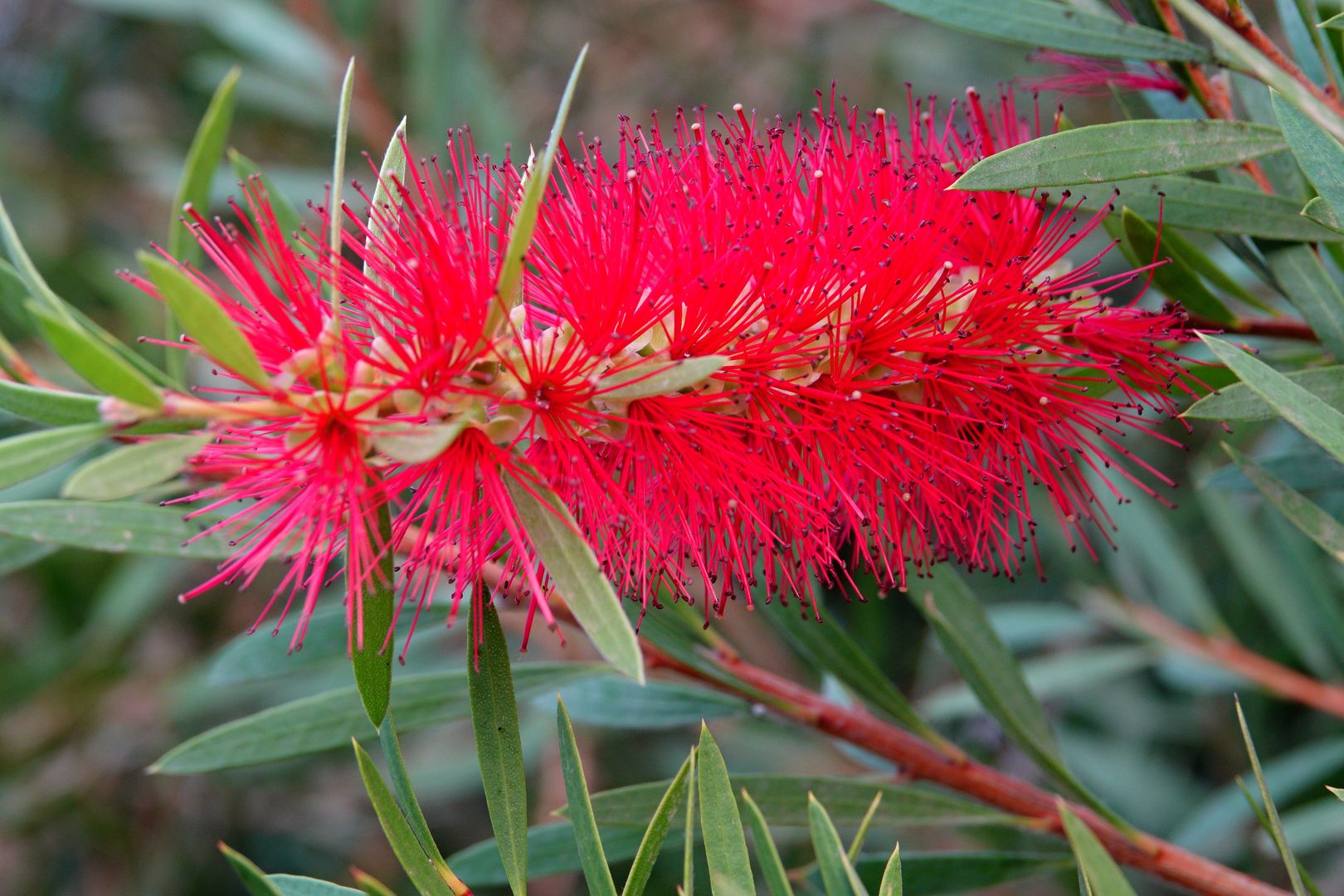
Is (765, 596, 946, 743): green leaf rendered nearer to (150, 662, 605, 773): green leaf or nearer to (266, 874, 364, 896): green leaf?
(150, 662, 605, 773): green leaf

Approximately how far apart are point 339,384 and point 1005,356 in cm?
66

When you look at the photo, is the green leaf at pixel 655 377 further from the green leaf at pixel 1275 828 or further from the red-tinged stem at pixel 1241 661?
the red-tinged stem at pixel 1241 661

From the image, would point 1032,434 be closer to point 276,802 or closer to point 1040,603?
point 1040,603

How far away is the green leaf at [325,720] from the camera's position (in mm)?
1162

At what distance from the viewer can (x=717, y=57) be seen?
10.9 feet

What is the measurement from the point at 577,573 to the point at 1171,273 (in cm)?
69

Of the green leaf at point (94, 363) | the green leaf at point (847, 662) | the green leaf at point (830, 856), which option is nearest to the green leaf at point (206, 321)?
the green leaf at point (94, 363)

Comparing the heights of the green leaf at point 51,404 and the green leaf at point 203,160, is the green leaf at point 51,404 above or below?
below

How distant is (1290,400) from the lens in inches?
33.0

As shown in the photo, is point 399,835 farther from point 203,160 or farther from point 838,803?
point 203,160

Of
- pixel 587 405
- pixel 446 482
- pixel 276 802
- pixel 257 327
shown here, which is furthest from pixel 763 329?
pixel 276 802

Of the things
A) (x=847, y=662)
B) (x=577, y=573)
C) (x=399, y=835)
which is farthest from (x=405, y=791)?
(x=847, y=662)

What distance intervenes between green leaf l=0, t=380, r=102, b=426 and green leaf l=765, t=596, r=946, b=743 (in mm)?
789

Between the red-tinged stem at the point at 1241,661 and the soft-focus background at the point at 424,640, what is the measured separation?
1.3 inches
